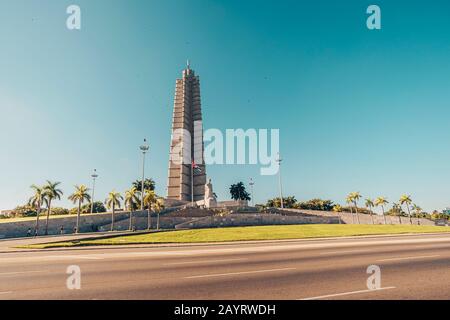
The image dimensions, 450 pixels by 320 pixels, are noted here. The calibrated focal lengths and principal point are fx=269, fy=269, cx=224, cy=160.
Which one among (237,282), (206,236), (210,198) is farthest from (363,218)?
(237,282)

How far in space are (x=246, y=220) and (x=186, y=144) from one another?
49.2m

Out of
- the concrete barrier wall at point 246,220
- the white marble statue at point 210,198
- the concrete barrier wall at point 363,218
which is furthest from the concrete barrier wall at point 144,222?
the concrete barrier wall at point 363,218

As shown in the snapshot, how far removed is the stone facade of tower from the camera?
8869 centimetres

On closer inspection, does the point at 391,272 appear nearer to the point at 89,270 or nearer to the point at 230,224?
the point at 89,270

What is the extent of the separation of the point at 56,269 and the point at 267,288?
9259 millimetres

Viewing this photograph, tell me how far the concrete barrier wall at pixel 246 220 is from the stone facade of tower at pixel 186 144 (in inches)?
1439

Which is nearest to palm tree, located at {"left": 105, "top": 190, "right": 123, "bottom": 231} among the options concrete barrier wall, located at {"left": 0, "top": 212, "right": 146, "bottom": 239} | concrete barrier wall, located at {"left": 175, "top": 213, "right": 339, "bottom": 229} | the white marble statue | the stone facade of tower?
concrete barrier wall, located at {"left": 0, "top": 212, "right": 146, "bottom": 239}

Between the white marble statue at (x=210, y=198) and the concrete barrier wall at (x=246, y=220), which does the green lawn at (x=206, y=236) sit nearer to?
the concrete barrier wall at (x=246, y=220)

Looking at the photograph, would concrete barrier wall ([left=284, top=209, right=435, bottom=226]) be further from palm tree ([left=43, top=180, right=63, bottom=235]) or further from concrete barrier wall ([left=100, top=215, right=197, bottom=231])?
palm tree ([left=43, top=180, right=63, bottom=235])

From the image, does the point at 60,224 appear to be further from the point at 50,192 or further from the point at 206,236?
the point at 206,236

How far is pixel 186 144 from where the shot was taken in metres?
95.0

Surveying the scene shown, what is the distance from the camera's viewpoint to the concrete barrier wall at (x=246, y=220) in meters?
47.9

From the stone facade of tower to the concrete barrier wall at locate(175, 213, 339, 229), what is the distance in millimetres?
36543
